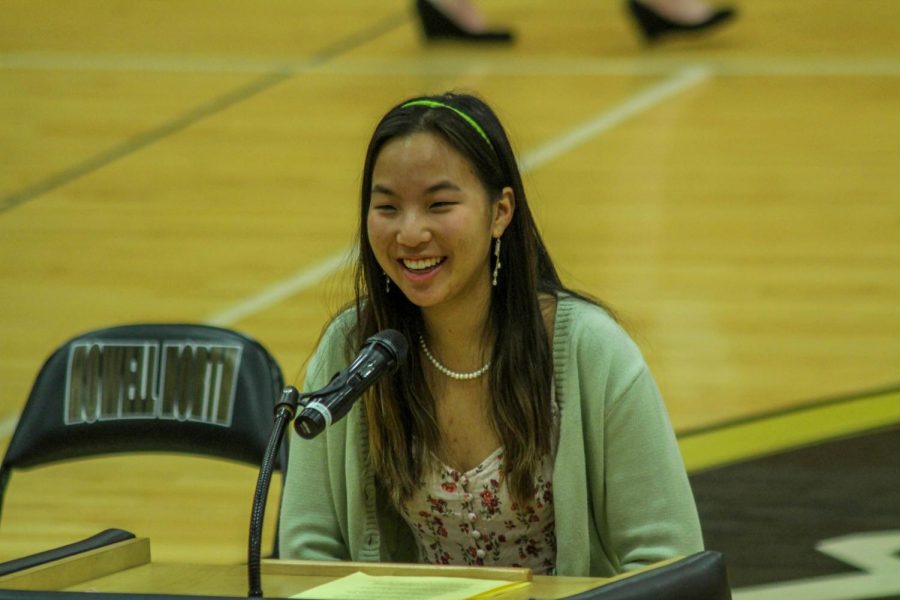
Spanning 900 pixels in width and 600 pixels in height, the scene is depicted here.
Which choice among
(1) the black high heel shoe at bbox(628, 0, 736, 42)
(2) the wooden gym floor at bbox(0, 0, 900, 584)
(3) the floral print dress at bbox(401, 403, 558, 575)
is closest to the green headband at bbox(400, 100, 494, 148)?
(3) the floral print dress at bbox(401, 403, 558, 575)

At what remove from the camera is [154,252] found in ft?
20.9

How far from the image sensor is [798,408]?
16.0 ft

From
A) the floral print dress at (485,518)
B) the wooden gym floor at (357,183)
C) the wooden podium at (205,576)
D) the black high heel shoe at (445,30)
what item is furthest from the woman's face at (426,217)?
the black high heel shoe at (445,30)

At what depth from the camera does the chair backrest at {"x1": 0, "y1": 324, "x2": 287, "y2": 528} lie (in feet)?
10.1

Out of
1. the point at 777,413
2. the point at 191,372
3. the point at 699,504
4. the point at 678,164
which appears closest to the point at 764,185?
the point at 678,164

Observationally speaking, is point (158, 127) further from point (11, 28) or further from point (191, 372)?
point (191, 372)

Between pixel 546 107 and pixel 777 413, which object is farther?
pixel 546 107

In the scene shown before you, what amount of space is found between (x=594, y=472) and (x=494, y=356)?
9.7 inches

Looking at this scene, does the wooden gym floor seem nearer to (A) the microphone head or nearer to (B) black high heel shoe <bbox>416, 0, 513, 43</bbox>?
(B) black high heel shoe <bbox>416, 0, 513, 43</bbox>

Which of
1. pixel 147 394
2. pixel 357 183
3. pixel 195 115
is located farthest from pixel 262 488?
pixel 195 115

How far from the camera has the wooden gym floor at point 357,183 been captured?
4945 millimetres

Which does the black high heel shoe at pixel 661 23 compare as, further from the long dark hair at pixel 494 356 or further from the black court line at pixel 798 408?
the long dark hair at pixel 494 356

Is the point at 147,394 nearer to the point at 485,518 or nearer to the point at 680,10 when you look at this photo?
the point at 485,518

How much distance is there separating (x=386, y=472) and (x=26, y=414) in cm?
91
